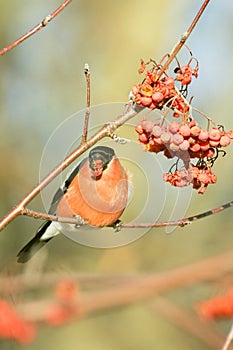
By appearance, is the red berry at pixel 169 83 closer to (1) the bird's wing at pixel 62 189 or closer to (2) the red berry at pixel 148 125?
(2) the red berry at pixel 148 125

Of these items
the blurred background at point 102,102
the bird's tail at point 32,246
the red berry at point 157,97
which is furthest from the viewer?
the blurred background at point 102,102

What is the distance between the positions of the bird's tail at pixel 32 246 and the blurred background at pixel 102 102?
7.31ft

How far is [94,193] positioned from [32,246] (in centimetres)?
47

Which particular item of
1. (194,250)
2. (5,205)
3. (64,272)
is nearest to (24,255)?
(64,272)

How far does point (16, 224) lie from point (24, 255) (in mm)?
A: 3046

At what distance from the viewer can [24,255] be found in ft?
10.7

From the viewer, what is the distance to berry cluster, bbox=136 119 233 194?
1.86 metres

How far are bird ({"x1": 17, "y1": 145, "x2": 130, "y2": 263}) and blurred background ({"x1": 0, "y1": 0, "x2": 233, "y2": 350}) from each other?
2513 millimetres

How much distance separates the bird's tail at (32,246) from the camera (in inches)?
126

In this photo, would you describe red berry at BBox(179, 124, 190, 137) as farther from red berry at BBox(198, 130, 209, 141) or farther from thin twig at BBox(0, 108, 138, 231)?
thin twig at BBox(0, 108, 138, 231)

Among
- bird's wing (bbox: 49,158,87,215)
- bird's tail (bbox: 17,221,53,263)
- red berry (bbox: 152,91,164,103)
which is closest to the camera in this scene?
red berry (bbox: 152,91,164,103)

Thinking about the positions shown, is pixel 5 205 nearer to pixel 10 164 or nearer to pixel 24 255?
pixel 10 164

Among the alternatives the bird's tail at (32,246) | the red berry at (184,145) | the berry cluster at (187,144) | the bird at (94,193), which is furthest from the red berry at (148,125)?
the bird's tail at (32,246)

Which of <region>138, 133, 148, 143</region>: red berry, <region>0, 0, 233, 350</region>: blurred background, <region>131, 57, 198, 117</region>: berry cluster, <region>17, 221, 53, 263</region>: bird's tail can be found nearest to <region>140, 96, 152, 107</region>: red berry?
<region>131, 57, 198, 117</region>: berry cluster
